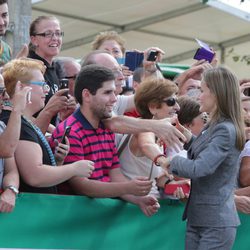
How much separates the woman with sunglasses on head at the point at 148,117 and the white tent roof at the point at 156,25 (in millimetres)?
5886

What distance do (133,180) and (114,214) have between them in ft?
1.04

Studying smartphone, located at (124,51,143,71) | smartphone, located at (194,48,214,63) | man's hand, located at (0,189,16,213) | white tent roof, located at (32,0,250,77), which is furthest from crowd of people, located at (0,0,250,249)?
white tent roof, located at (32,0,250,77)

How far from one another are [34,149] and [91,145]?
53cm

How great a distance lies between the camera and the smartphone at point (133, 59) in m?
6.58

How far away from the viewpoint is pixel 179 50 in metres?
A: 15.1

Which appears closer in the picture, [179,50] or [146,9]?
[146,9]

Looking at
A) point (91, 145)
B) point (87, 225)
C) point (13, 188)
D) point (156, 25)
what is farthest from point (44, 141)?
point (156, 25)

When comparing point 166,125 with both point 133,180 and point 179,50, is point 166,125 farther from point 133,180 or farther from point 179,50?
point 179,50

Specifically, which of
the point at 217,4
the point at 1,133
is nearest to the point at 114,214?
the point at 1,133

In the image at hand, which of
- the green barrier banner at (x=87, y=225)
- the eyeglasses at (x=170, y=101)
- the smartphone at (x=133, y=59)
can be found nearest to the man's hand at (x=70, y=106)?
the eyeglasses at (x=170, y=101)

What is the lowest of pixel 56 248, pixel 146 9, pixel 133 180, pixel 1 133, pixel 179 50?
pixel 179 50

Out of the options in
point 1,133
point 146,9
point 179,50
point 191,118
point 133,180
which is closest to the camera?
point 1,133

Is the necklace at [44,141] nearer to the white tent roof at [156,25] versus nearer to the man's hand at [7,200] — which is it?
the man's hand at [7,200]

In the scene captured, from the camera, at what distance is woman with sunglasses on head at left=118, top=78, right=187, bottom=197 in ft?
18.0
